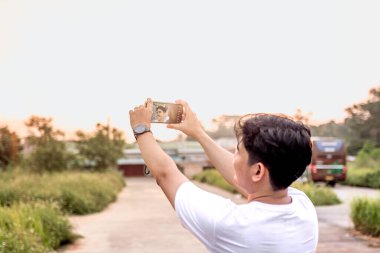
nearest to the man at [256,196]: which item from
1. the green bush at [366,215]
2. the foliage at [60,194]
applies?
the green bush at [366,215]

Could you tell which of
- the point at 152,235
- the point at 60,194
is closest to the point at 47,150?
the point at 60,194

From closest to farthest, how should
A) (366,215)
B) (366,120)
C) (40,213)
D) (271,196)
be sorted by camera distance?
(271,196)
(40,213)
(366,215)
(366,120)

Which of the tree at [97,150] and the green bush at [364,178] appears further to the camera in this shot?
the tree at [97,150]

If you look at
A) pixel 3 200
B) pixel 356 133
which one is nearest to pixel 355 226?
pixel 3 200

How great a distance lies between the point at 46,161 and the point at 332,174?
15.7 metres

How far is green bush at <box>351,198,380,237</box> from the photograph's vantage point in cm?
1180

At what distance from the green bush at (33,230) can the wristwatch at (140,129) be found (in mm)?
6487

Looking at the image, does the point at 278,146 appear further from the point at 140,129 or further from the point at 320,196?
the point at 320,196

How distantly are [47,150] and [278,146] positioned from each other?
3195cm

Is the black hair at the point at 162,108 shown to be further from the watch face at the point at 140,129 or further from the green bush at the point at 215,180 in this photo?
the green bush at the point at 215,180

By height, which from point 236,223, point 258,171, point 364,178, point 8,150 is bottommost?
point 364,178

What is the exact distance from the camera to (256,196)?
1.86 m

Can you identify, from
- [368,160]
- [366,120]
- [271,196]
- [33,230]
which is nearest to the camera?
[271,196]

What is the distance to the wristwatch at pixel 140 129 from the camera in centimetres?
196
